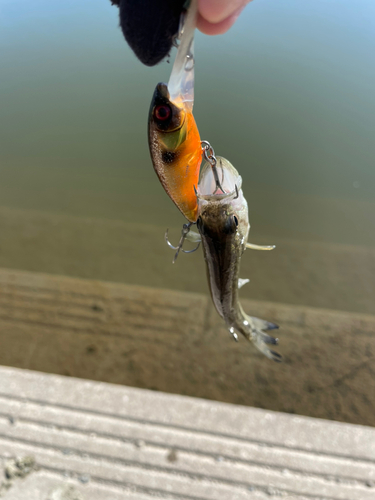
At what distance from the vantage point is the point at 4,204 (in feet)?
13.2

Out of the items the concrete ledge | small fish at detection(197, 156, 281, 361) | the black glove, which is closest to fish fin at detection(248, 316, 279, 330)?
small fish at detection(197, 156, 281, 361)

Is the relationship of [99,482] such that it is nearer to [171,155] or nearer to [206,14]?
[171,155]

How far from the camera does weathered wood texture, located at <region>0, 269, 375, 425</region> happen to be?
8.14 feet

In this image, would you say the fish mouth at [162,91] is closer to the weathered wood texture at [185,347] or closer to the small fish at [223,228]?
the small fish at [223,228]

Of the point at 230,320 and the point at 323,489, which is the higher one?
the point at 230,320

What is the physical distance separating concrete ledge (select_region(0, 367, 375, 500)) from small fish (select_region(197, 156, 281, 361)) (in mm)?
1275

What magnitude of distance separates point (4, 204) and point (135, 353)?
7.97 feet

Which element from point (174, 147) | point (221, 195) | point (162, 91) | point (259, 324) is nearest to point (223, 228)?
point (221, 195)

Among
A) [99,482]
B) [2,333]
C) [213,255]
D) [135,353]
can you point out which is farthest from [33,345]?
[213,255]

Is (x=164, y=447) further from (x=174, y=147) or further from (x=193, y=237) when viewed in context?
(x=174, y=147)

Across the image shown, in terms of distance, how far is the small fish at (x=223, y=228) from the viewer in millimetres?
882

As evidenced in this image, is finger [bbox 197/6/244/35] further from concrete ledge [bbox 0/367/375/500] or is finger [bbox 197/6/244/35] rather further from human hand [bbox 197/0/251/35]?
concrete ledge [bbox 0/367/375/500]

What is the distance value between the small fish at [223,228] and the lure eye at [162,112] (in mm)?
159

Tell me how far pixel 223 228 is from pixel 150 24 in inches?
18.2
